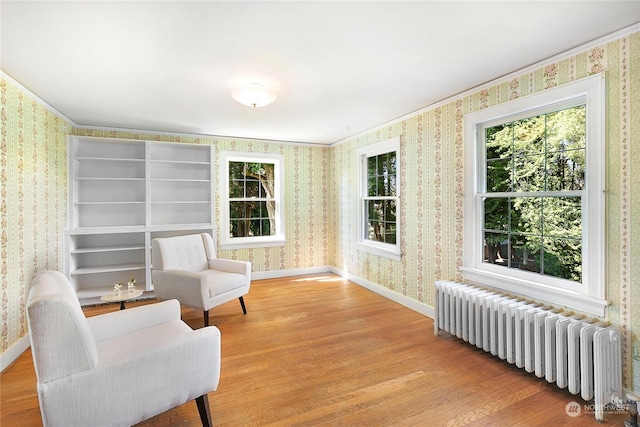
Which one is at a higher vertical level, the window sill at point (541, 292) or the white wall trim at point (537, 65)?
the white wall trim at point (537, 65)

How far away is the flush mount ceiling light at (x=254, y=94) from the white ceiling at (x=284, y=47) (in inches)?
2.8

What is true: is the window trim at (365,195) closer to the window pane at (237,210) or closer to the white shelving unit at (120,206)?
the window pane at (237,210)

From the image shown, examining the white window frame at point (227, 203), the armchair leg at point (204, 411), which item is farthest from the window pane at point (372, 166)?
the armchair leg at point (204, 411)

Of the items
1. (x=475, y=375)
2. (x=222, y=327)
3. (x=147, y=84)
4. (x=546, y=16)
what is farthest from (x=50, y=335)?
(x=546, y=16)

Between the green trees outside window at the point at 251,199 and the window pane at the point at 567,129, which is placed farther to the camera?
the green trees outside window at the point at 251,199

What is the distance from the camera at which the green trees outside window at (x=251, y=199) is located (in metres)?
5.07

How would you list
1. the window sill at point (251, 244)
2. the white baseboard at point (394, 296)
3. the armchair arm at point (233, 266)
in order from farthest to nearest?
the window sill at point (251, 244) → the armchair arm at point (233, 266) → the white baseboard at point (394, 296)

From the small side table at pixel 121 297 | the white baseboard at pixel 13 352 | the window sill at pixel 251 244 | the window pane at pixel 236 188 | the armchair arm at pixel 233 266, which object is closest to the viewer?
the white baseboard at pixel 13 352

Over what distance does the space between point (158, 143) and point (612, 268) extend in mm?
4926

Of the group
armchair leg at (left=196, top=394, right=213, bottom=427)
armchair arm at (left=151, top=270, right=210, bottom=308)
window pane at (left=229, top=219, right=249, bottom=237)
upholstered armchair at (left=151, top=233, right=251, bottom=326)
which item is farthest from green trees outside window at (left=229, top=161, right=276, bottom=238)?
armchair leg at (left=196, top=394, right=213, bottom=427)

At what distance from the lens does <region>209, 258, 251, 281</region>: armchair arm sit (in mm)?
3639

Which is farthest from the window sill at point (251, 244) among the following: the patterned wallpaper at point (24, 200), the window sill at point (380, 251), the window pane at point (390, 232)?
the patterned wallpaper at point (24, 200)

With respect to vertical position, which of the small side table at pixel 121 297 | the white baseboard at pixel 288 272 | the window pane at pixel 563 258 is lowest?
the white baseboard at pixel 288 272

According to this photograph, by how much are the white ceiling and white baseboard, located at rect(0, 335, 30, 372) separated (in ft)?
7.28
